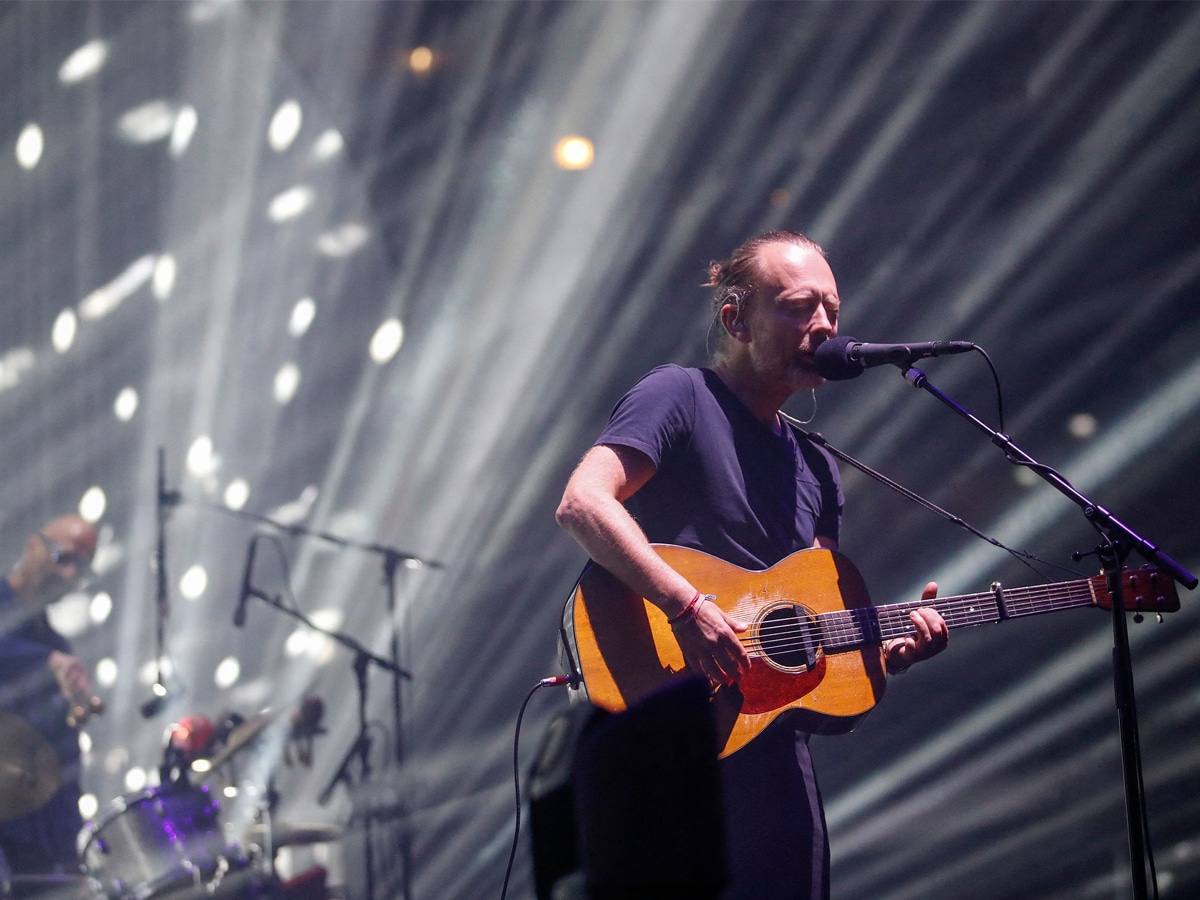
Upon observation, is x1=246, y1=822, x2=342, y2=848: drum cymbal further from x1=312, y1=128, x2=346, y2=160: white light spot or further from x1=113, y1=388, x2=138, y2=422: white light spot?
x1=312, y1=128, x2=346, y2=160: white light spot

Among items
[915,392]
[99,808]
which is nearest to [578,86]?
[915,392]

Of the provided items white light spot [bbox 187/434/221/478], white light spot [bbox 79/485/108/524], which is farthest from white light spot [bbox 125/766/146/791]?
white light spot [bbox 187/434/221/478]

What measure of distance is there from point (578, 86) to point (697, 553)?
3816mm

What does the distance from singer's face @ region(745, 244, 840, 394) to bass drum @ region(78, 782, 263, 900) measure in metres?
3.20

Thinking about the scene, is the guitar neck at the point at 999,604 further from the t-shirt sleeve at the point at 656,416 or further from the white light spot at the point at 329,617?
the white light spot at the point at 329,617

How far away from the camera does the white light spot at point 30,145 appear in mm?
4922

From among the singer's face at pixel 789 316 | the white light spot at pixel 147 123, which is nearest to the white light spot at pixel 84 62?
the white light spot at pixel 147 123

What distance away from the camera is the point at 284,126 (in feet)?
18.5

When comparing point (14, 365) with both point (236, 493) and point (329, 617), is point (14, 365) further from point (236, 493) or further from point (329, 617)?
point (329, 617)

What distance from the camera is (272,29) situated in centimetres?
543

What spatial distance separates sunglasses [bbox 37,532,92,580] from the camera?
4.38m

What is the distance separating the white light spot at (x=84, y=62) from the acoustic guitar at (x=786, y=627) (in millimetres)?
4577

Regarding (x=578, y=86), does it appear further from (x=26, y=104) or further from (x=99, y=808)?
(x=99, y=808)

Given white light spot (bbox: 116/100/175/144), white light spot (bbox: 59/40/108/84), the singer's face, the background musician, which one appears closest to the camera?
the singer's face
